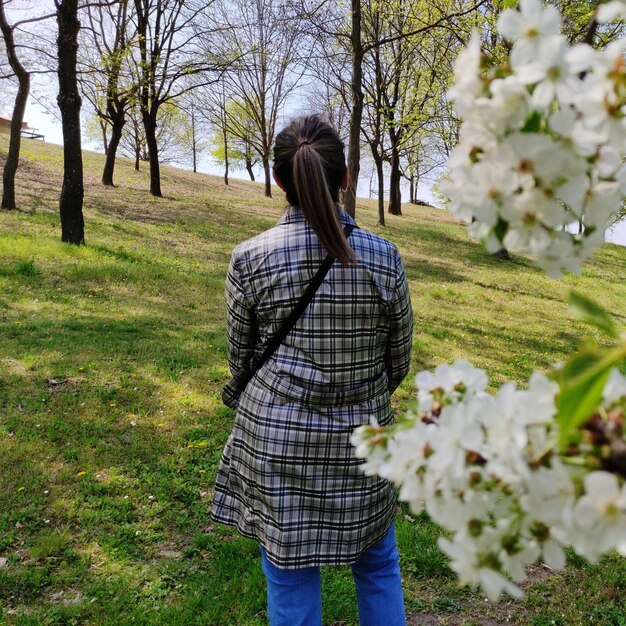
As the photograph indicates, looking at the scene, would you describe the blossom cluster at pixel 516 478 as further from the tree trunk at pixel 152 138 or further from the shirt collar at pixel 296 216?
the tree trunk at pixel 152 138

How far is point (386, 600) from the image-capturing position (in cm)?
207

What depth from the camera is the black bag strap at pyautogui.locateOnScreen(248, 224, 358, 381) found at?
1.81 metres

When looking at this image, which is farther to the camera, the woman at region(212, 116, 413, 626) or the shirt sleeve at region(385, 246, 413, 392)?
the shirt sleeve at region(385, 246, 413, 392)

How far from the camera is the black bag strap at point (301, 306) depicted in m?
1.81

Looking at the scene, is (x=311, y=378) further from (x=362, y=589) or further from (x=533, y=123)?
(x=533, y=123)

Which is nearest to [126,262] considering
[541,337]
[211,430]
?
A: [211,430]

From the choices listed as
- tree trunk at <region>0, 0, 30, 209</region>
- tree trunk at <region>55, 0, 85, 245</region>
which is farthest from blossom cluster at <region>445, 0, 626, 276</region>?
tree trunk at <region>0, 0, 30, 209</region>

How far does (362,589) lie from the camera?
6.90 feet

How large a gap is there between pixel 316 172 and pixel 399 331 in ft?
2.26

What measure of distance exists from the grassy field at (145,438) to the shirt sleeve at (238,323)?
1.49m

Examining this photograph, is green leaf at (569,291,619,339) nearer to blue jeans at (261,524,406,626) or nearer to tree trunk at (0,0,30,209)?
blue jeans at (261,524,406,626)

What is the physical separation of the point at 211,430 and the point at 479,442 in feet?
13.2

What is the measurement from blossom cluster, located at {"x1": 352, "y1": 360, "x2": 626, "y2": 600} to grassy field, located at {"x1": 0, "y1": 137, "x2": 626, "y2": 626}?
2520mm

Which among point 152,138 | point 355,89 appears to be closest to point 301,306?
point 355,89
